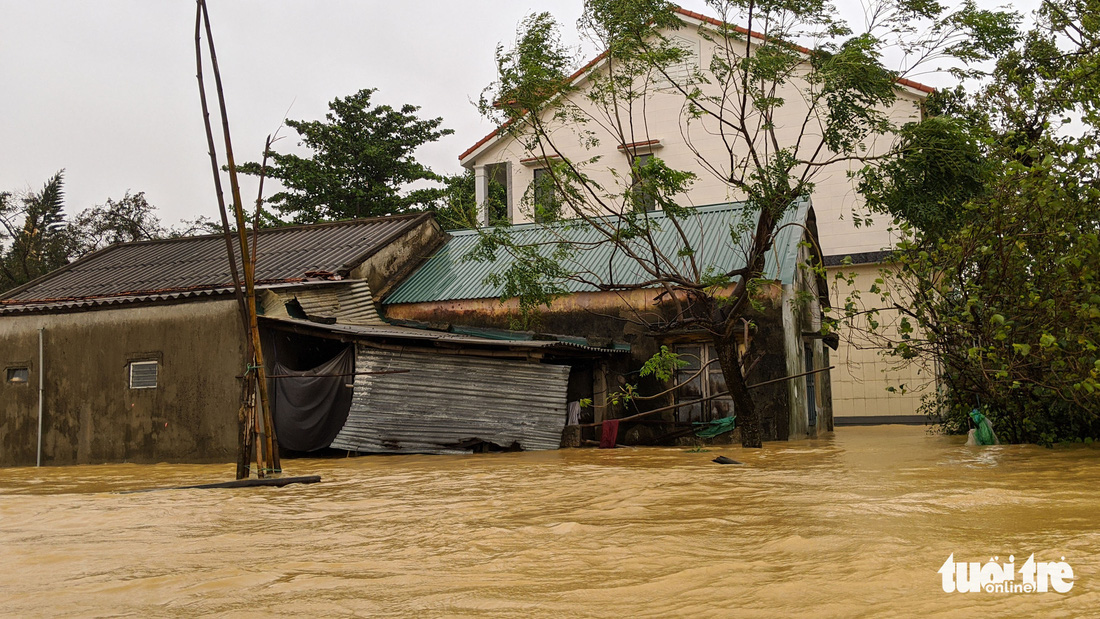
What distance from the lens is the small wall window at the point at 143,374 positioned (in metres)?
14.7

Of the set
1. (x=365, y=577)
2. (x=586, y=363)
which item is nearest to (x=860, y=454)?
(x=586, y=363)

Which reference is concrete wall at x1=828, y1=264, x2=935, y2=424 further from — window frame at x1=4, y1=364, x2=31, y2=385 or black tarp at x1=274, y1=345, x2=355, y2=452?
window frame at x1=4, y1=364, x2=31, y2=385

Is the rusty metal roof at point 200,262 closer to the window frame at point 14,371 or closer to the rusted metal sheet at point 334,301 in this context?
the rusted metal sheet at point 334,301

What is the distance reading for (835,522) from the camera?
5812mm

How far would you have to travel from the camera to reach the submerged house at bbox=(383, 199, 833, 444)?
1545 centimetres

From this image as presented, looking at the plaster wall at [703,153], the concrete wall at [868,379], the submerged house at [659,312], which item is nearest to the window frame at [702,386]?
the submerged house at [659,312]

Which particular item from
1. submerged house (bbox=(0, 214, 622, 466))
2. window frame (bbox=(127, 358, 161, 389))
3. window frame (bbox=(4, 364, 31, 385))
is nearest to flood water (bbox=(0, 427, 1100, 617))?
submerged house (bbox=(0, 214, 622, 466))

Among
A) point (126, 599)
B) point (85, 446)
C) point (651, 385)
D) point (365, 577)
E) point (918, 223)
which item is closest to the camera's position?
point (126, 599)

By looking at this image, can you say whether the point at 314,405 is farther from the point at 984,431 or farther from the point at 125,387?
the point at 984,431

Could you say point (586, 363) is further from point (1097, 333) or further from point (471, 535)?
point (471, 535)

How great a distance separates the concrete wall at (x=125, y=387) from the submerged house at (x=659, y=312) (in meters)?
3.63

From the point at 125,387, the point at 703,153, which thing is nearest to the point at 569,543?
the point at 125,387

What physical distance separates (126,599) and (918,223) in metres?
10.3

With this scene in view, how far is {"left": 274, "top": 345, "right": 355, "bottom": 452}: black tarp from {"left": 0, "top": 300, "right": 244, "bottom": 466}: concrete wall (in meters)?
0.72
